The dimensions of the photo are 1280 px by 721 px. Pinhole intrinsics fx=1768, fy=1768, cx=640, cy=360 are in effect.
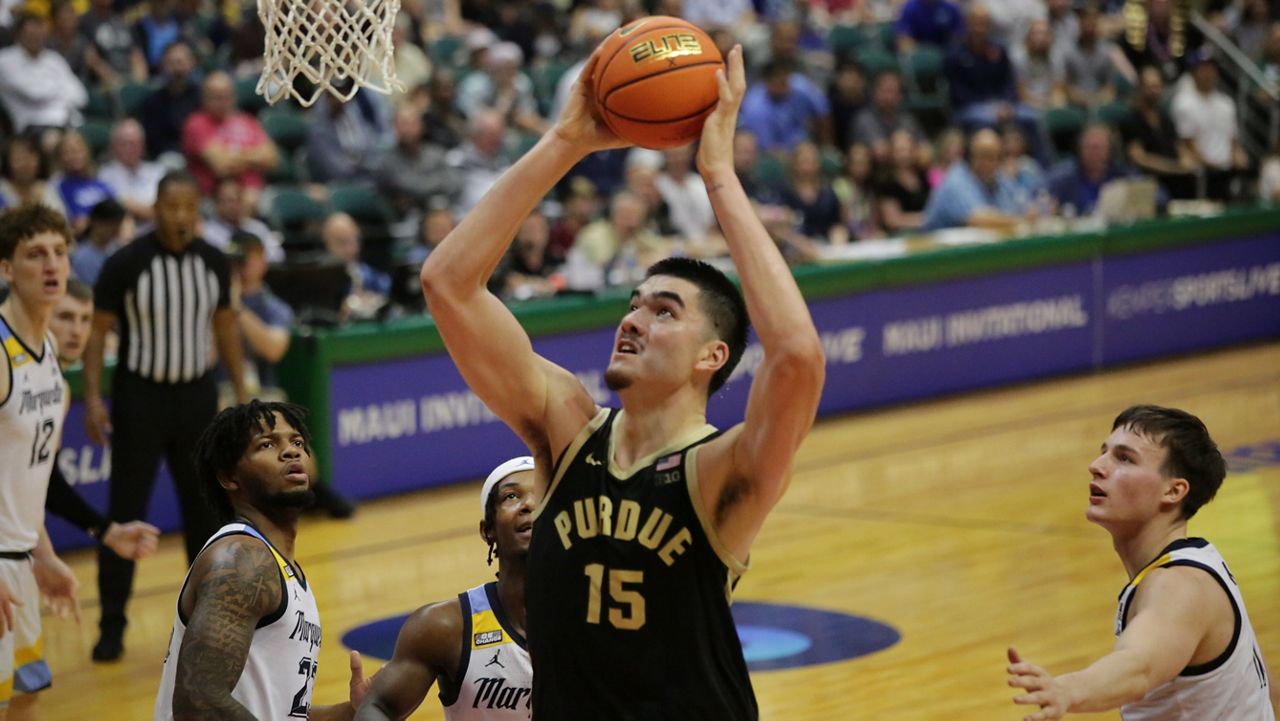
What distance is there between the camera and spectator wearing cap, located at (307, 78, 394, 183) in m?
14.3

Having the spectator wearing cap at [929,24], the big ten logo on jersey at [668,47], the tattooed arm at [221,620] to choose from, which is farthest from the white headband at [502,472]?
the spectator wearing cap at [929,24]

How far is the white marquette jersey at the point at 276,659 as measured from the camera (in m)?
4.21

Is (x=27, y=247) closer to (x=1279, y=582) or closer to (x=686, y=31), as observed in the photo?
(x=686, y=31)

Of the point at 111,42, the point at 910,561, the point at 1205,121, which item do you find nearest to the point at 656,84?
the point at 910,561

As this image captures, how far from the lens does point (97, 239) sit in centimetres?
1030

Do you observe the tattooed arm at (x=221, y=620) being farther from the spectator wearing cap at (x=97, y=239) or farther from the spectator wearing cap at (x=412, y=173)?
the spectator wearing cap at (x=412, y=173)

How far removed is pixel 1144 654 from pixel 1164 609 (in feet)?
0.58

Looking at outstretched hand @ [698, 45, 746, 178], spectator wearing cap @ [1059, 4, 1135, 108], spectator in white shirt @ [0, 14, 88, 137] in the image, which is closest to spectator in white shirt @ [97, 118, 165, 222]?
spectator in white shirt @ [0, 14, 88, 137]

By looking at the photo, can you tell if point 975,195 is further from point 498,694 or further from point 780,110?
point 498,694

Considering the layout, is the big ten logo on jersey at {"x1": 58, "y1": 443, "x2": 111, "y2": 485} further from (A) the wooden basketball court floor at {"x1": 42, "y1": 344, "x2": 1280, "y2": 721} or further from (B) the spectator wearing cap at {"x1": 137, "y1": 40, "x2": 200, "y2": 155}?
(B) the spectator wearing cap at {"x1": 137, "y1": 40, "x2": 200, "y2": 155}

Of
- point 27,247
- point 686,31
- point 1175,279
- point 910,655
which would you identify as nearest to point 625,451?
point 686,31

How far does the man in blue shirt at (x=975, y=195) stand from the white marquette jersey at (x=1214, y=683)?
11.0m

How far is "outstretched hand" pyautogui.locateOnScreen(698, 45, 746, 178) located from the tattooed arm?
1.53m

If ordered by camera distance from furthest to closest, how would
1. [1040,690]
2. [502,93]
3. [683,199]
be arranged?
[502,93] → [683,199] → [1040,690]
